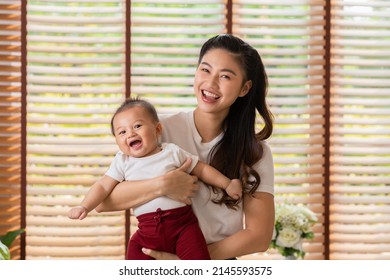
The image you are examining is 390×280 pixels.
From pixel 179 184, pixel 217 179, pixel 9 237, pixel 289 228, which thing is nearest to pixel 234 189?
pixel 217 179

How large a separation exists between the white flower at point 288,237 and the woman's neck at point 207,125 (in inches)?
56.5

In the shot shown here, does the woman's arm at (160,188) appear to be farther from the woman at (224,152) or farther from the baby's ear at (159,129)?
the baby's ear at (159,129)

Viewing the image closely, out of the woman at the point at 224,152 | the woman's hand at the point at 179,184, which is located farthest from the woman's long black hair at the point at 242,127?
the woman's hand at the point at 179,184

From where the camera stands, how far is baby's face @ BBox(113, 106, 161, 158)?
1.84 m

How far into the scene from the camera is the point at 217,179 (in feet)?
6.07

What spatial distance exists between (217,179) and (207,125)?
19 centimetres

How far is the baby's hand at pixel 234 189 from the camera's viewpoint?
1835mm

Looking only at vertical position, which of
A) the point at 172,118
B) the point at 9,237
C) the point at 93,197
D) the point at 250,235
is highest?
the point at 172,118

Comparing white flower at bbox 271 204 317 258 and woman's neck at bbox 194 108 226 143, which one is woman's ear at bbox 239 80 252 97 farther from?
white flower at bbox 271 204 317 258

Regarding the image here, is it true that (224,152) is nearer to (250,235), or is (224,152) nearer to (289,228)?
(250,235)

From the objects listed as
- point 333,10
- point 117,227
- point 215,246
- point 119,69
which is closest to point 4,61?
point 119,69

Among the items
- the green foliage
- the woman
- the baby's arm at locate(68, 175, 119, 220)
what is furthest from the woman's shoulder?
the green foliage

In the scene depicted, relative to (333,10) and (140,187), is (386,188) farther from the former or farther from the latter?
(140,187)
